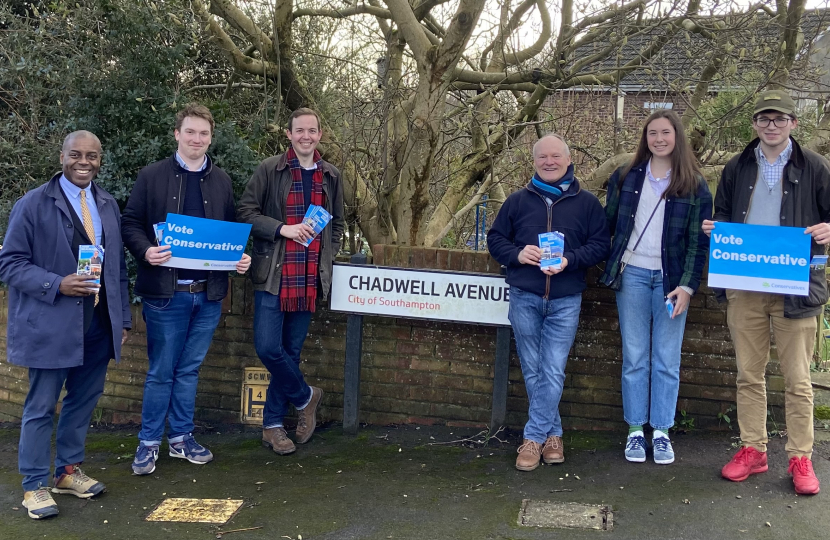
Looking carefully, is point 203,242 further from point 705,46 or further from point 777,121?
point 705,46

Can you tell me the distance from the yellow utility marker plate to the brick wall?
4.82 ft

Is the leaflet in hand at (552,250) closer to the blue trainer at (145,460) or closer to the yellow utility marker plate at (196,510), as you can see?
the yellow utility marker plate at (196,510)

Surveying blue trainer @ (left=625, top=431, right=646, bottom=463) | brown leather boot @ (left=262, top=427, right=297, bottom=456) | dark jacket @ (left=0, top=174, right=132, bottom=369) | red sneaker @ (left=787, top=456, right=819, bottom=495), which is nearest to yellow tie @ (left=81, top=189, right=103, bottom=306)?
dark jacket @ (left=0, top=174, right=132, bottom=369)

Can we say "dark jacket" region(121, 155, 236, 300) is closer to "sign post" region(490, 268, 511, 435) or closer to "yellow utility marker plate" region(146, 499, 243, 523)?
"yellow utility marker plate" region(146, 499, 243, 523)

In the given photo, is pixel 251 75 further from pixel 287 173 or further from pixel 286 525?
pixel 286 525

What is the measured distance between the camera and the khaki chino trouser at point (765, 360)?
13.4 feet

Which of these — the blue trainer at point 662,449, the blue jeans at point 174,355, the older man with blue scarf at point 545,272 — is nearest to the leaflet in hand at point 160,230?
the blue jeans at point 174,355

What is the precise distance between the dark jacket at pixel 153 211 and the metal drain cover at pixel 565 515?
242 cm

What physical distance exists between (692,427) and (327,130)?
387cm

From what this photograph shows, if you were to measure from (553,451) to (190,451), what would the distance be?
2.42 m

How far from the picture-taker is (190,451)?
4.82 metres

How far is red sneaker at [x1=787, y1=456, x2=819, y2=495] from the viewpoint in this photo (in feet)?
13.1

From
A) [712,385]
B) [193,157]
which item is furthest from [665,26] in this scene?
[193,157]

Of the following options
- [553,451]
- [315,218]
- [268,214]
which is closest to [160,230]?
[268,214]
